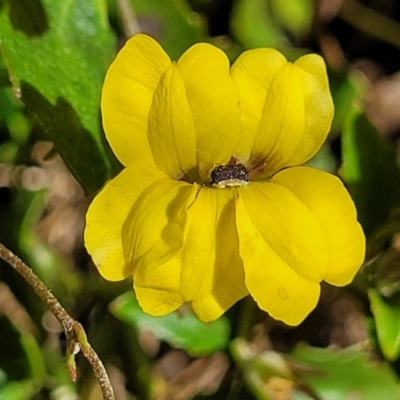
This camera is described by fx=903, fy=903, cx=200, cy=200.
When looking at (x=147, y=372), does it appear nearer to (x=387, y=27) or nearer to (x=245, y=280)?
(x=245, y=280)

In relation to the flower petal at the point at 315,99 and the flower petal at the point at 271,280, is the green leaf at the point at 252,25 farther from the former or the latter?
the flower petal at the point at 271,280

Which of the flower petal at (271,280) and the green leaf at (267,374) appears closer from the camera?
the flower petal at (271,280)

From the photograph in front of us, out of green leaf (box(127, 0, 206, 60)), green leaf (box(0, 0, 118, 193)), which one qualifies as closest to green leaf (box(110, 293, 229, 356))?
green leaf (box(0, 0, 118, 193))

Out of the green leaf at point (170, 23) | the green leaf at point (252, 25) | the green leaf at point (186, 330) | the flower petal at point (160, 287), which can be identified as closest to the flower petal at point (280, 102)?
the flower petal at point (160, 287)

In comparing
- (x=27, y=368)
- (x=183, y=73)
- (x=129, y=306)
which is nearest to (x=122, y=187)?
(x=183, y=73)

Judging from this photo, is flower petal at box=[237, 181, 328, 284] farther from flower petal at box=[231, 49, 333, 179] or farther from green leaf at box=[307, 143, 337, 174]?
green leaf at box=[307, 143, 337, 174]

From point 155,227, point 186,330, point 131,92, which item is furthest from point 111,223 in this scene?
point 186,330

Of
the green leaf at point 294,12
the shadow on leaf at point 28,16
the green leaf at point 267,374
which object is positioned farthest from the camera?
the green leaf at point 294,12

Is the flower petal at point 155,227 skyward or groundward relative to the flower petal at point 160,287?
skyward
